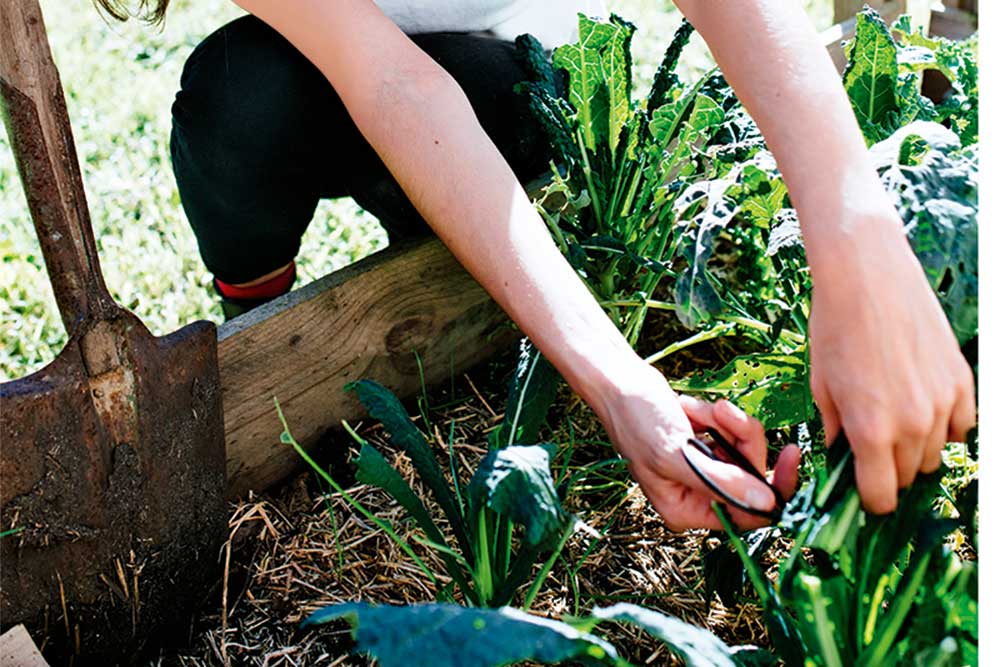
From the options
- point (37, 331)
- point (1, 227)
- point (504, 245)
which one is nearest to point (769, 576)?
point (504, 245)

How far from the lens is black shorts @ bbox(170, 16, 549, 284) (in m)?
1.66

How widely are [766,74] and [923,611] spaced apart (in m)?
0.55

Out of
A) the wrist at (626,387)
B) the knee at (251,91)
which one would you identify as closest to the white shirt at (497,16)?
the knee at (251,91)

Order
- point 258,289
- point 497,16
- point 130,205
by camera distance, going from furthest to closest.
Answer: point 130,205 → point 258,289 → point 497,16

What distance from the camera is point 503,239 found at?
121 cm

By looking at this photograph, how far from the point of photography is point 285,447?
1.61m

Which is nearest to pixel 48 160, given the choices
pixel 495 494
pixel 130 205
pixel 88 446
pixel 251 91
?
pixel 88 446

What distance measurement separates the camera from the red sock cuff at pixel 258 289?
192cm

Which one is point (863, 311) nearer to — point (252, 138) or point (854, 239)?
point (854, 239)

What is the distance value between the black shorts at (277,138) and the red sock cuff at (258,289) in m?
0.04

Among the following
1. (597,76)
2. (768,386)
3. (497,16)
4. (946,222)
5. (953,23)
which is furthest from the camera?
(953,23)

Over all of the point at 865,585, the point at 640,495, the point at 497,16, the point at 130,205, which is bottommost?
the point at 640,495

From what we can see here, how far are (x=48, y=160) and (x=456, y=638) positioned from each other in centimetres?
73

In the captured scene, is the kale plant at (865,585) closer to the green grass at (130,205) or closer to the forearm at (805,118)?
the forearm at (805,118)
